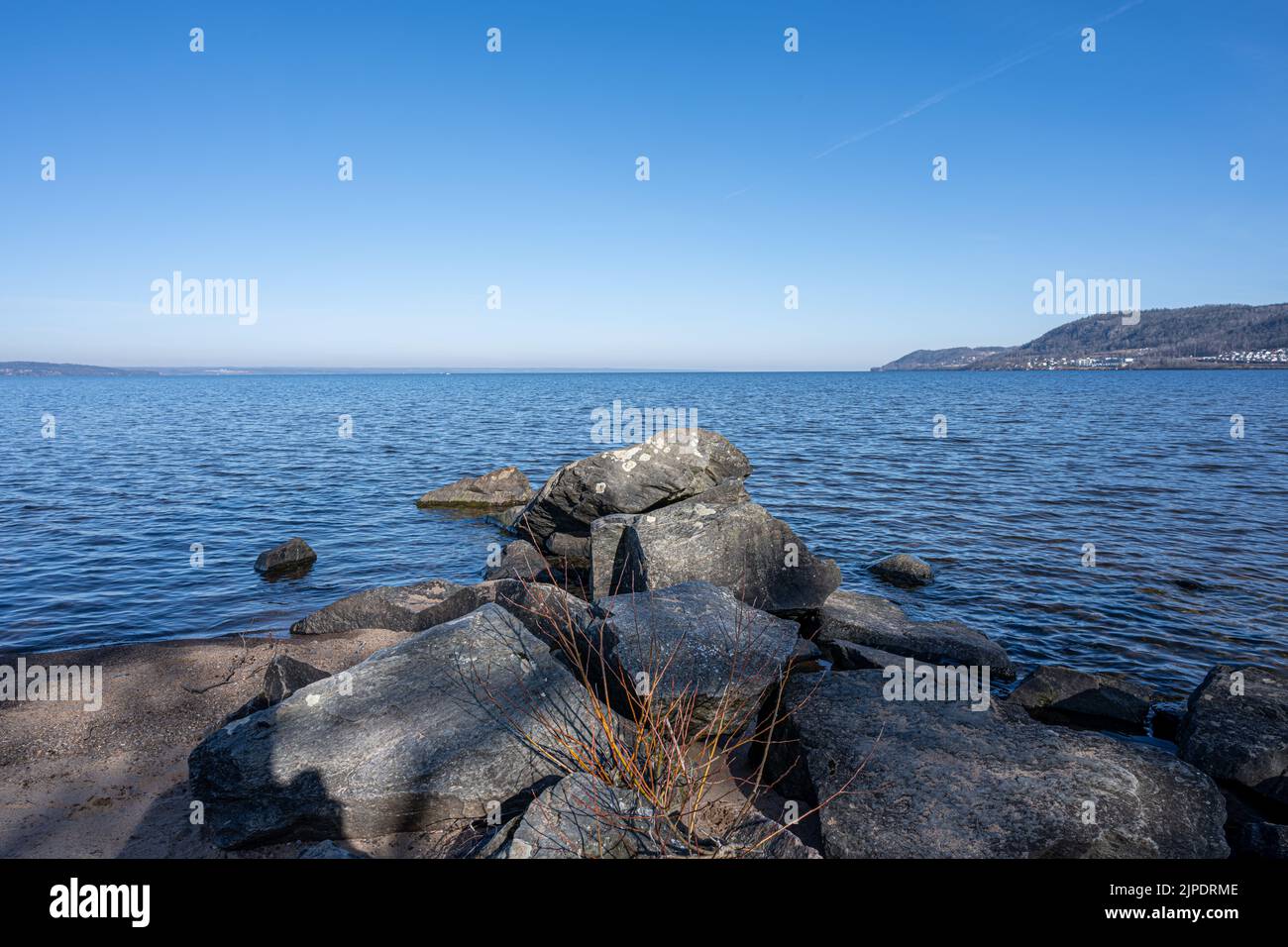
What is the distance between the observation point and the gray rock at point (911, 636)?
10422 mm

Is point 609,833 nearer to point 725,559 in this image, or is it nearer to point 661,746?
point 661,746

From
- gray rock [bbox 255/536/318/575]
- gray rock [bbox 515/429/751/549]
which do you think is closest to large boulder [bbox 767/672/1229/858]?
gray rock [bbox 515/429/751/549]

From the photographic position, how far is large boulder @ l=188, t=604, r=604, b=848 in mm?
5820

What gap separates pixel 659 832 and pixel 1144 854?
13.4 feet

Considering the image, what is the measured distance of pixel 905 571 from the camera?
50.0 feet

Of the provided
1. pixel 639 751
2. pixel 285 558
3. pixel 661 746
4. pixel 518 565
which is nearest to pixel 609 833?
pixel 661 746

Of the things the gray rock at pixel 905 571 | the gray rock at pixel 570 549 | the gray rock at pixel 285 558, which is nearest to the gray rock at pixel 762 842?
the gray rock at pixel 905 571

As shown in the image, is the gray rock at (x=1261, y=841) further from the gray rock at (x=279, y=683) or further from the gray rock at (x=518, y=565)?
the gray rock at (x=518, y=565)

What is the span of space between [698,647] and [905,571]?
9353mm

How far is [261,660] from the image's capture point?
10180 mm

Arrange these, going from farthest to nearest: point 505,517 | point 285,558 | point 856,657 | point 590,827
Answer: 1. point 505,517
2. point 285,558
3. point 856,657
4. point 590,827

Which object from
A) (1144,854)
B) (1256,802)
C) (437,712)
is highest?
(437,712)
